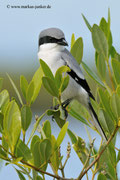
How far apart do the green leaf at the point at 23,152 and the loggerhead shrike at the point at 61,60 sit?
43.4 inches

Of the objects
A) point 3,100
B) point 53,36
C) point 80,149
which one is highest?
point 53,36

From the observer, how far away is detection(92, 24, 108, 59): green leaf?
1.23 m

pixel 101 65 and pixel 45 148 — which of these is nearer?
pixel 45 148

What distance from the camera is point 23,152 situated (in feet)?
3.35

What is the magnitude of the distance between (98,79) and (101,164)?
0.31 meters

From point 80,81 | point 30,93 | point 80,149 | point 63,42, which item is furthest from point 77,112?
point 63,42

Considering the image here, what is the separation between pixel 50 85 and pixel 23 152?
0.24m

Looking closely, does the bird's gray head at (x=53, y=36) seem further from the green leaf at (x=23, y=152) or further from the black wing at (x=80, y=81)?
the green leaf at (x=23, y=152)

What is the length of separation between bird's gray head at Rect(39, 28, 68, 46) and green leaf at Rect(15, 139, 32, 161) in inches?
49.2

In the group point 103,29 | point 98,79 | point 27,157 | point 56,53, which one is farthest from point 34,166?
point 56,53

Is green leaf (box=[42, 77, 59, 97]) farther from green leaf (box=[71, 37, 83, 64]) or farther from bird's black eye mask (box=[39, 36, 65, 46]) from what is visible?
bird's black eye mask (box=[39, 36, 65, 46])

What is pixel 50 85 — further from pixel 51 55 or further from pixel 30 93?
pixel 51 55

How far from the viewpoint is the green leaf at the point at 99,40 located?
1.23 m

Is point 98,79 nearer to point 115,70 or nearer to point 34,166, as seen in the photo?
point 115,70
